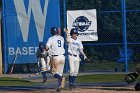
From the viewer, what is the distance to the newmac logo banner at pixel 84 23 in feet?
90.3

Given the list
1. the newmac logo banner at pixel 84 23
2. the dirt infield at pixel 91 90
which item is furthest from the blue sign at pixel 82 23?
the dirt infield at pixel 91 90

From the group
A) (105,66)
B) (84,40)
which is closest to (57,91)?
(84,40)

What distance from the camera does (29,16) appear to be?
27734mm

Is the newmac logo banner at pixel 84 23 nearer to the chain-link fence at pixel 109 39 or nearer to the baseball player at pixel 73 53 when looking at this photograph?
the chain-link fence at pixel 109 39

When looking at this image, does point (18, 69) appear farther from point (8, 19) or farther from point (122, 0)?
point (122, 0)

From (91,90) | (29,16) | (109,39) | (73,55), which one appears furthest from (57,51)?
(109,39)

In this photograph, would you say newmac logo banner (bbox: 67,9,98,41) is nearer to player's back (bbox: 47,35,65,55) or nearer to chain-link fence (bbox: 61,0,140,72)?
chain-link fence (bbox: 61,0,140,72)

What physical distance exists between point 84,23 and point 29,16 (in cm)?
308

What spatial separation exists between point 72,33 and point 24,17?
Answer: 1011cm

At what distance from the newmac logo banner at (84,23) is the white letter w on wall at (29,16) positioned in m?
1.48

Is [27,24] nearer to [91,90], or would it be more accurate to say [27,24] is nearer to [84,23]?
[84,23]

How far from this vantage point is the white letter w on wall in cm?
2762

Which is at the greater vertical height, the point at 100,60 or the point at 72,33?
the point at 72,33

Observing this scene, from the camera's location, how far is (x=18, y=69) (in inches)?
1109
